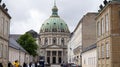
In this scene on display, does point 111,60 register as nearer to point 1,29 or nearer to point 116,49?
point 116,49

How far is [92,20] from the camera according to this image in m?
84.0

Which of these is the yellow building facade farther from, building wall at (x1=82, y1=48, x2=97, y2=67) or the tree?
the tree

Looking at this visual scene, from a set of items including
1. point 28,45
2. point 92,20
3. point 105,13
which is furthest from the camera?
point 28,45

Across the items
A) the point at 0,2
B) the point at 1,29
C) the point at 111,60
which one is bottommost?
the point at 111,60

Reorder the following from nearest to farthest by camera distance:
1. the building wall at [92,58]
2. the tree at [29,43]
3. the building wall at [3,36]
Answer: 1. the building wall at [3,36]
2. the building wall at [92,58]
3. the tree at [29,43]

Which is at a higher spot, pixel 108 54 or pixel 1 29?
pixel 1 29

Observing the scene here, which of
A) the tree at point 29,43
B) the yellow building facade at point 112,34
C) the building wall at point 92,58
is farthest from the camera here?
the tree at point 29,43

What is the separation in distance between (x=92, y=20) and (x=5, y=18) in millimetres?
40731

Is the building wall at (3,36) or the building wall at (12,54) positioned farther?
the building wall at (12,54)

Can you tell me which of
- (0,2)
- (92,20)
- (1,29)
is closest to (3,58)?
(1,29)

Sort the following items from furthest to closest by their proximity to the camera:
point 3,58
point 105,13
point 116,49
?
point 3,58, point 105,13, point 116,49

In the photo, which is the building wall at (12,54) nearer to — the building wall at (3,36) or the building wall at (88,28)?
the building wall at (3,36)

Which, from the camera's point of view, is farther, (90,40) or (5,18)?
(90,40)

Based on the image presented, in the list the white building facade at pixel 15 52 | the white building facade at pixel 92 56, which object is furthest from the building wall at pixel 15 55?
the white building facade at pixel 92 56
